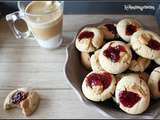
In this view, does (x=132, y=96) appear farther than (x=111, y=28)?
No

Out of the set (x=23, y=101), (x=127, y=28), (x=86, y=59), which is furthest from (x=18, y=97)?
(x=127, y=28)

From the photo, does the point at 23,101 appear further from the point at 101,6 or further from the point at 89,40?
the point at 101,6

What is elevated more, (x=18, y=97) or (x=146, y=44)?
(x=146, y=44)

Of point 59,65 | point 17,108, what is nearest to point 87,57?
point 59,65

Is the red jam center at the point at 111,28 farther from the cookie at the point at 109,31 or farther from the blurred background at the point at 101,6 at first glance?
the blurred background at the point at 101,6

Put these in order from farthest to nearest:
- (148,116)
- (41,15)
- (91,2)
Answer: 1. (91,2)
2. (41,15)
3. (148,116)

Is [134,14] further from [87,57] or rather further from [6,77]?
[6,77]

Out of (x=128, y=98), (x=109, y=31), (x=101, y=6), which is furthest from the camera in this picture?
(x=101, y=6)
